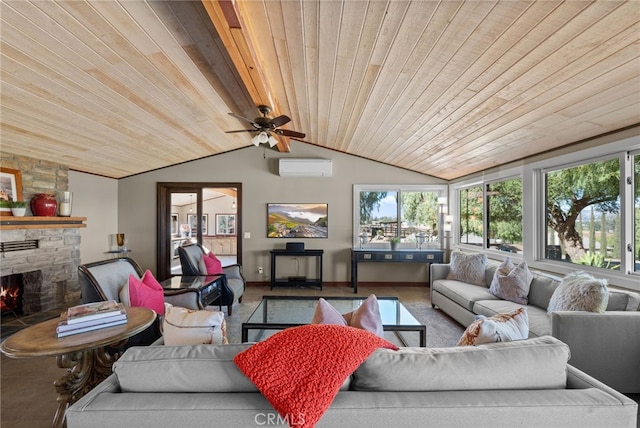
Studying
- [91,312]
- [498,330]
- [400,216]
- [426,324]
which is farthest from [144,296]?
[400,216]

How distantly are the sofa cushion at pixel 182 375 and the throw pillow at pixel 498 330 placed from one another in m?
1.00

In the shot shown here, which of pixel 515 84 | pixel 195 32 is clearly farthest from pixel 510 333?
pixel 195 32

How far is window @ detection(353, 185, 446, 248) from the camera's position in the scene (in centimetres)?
A: 581

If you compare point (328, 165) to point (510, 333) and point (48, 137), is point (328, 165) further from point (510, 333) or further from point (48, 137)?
point (510, 333)

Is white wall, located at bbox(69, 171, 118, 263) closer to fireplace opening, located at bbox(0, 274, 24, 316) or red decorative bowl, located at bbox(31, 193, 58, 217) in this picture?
red decorative bowl, located at bbox(31, 193, 58, 217)

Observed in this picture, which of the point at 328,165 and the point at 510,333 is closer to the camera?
the point at 510,333

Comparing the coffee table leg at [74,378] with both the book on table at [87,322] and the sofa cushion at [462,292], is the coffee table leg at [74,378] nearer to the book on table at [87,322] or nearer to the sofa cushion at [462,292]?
the book on table at [87,322]

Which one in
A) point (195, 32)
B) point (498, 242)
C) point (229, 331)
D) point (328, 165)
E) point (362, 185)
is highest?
point (195, 32)

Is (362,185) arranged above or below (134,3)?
below

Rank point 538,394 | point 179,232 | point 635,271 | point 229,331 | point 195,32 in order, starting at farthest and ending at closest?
point 179,232 < point 229,331 < point 635,271 < point 195,32 < point 538,394

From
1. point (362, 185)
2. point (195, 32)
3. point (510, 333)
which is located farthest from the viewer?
point (362, 185)

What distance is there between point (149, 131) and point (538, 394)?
14.8 feet

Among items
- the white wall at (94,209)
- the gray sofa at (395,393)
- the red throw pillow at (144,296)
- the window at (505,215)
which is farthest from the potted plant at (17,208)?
the window at (505,215)

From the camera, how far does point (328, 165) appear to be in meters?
5.59
